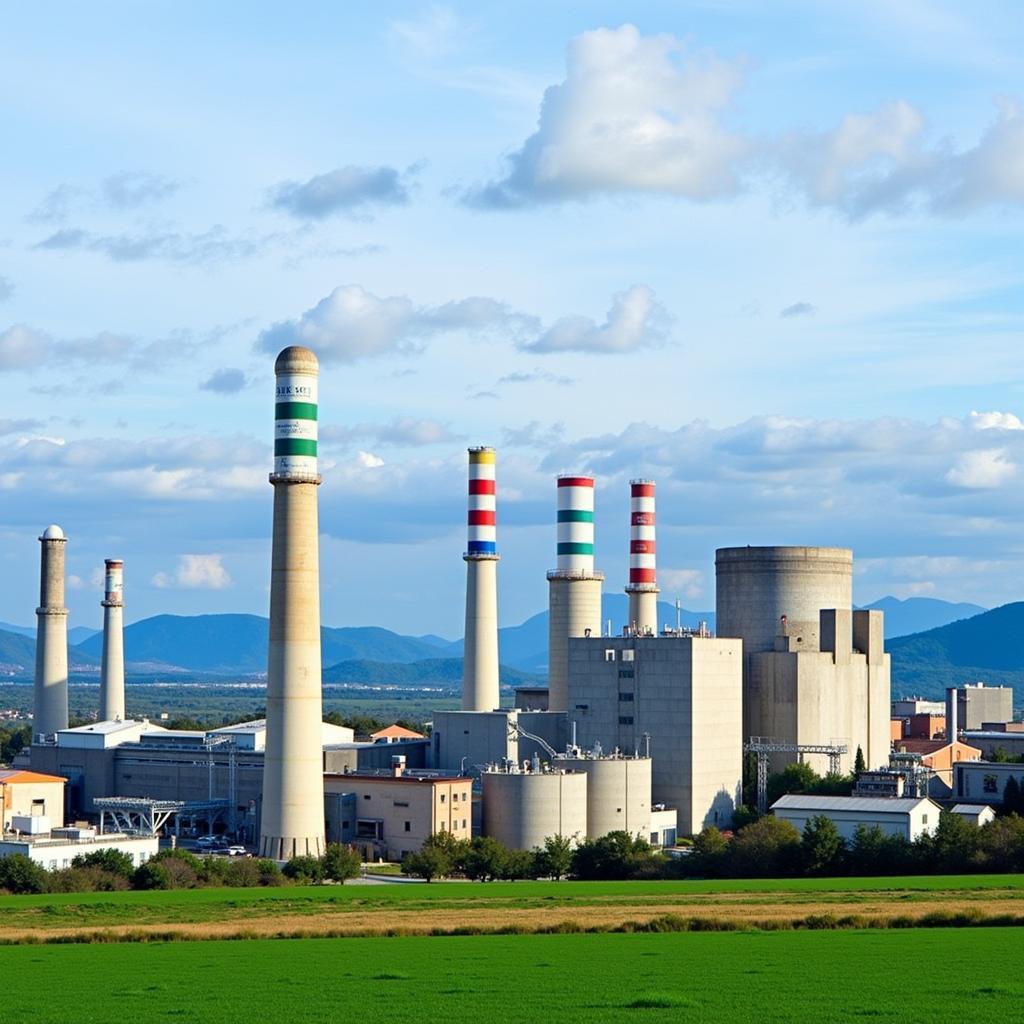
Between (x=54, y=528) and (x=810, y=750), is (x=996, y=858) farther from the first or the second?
(x=54, y=528)

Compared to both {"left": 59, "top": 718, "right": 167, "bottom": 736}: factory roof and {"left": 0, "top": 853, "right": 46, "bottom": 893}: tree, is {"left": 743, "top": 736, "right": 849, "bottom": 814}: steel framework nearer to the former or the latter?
{"left": 59, "top": 718, "right": 167, "bottom": 736}: factory roof

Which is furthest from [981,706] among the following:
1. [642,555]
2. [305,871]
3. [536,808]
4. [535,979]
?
[535,979]

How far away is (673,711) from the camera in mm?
94938

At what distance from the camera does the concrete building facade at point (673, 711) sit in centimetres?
9431

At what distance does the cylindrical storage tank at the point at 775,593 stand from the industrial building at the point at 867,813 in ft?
79.9

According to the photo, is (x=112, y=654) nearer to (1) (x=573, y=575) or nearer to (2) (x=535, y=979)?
(1) (x=573, y=575)

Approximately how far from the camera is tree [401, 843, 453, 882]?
74938 mm

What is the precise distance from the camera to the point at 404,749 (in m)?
101

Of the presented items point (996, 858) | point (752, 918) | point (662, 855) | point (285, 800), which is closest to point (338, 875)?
point (285, 800)

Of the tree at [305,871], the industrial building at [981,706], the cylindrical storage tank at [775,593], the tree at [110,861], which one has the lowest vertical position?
the tree at [305,871]

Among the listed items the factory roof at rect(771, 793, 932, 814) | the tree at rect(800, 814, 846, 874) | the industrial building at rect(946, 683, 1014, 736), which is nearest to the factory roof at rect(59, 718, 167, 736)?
the factory roof at rect(771, 793, 932, 814)

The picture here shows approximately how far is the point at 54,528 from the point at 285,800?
5270 cm

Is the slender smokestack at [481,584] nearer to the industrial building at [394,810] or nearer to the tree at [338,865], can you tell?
the industrial building at [394,810]

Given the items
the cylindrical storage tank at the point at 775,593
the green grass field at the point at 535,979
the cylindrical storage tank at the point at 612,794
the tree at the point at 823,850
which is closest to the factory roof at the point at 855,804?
the cylindrical storage tank at the point at 612,794
